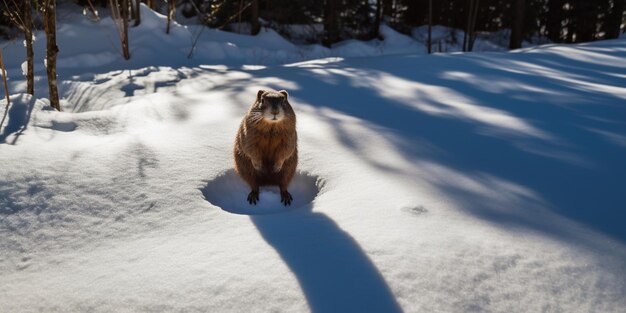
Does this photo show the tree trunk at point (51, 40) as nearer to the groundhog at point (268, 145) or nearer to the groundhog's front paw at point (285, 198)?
the groundhog at point (268, 145)

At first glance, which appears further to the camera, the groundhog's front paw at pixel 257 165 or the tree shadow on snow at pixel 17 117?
the tree shadow on snow at pixel 17 117

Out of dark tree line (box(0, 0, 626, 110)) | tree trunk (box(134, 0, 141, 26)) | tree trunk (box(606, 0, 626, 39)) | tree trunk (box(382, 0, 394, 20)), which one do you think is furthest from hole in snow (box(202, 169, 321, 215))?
tree trunk (box(382, 0, 394, 20))

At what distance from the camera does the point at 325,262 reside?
2.13 metres

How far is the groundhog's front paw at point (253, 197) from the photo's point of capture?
329 cm

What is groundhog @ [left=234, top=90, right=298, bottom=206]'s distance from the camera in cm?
310

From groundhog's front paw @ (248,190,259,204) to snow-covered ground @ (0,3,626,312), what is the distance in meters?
0.09

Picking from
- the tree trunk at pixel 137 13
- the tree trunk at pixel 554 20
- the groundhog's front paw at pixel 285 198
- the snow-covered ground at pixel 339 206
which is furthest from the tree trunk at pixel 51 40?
the tree trunk at pixel 554 20

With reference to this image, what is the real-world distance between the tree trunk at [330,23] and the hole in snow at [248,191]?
15.7 metres

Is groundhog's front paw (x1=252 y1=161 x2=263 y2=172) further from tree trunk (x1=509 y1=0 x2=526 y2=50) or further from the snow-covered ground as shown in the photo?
tree trunk (x1=509 y1=0 x2=526 y2=50)

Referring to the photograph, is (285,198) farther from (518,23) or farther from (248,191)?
(518,23)

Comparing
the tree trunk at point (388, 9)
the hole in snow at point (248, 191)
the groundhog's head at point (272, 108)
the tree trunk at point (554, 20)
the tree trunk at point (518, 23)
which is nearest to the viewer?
the groundhog's head at point (272, 108)

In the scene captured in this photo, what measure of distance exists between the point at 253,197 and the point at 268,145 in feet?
1.41

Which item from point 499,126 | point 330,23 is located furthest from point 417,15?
point 499,126

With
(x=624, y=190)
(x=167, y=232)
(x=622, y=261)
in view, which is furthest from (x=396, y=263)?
(x=624, y=190)
